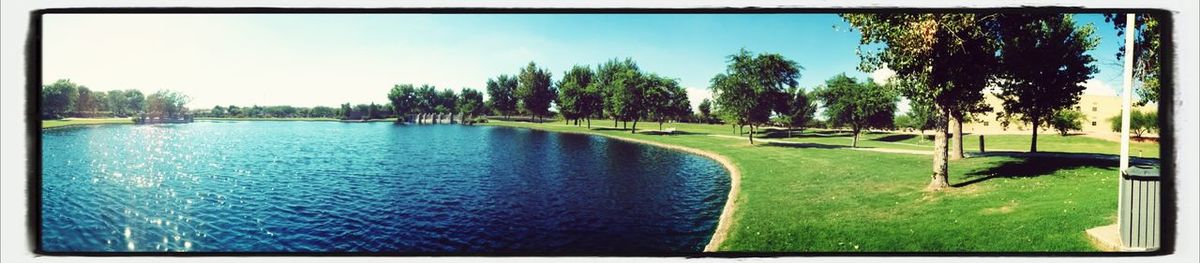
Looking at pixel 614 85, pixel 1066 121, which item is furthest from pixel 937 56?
pixel 614 85

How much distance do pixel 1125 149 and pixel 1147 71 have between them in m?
6.29

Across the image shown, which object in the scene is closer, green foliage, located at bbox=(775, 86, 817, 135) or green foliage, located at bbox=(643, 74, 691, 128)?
green foliage, located at bbox=(775, 86, 817, 135)

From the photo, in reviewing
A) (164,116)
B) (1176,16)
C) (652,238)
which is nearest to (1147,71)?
(1176,16)

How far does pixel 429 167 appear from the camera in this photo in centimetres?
2623

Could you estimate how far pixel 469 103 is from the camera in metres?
50.1

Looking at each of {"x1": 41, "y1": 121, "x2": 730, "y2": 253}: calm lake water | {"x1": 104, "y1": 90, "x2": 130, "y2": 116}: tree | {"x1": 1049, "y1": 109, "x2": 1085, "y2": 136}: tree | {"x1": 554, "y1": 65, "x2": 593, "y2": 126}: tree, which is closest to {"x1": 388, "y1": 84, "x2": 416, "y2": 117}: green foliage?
{"x1": 41, "y1": 121, "x2": 730, "y2": 253}: calm lake water

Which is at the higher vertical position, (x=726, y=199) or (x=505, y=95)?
(x=505, y=95)

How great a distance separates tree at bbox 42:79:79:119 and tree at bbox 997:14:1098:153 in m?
24.9

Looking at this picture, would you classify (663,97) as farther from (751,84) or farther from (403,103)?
(403,103)

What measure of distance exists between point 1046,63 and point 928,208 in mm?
12242

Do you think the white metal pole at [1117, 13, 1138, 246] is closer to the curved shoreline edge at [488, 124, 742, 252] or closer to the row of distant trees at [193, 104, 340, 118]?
the curved shoreline edge at [488, 124, 742, 252]

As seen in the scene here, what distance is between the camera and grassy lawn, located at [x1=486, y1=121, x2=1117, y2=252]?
9289mm

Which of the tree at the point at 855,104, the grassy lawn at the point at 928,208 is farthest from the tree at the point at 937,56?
the tree at the point at 855,104

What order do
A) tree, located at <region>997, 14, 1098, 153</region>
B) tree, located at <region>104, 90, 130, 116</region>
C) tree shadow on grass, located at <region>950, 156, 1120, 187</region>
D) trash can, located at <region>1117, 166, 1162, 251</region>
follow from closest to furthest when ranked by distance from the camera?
trash can, located at <region>1117, 166, 1162, 251</region>
tree, located at <region>104, 90, 130, 116</region>
tree shadow on grass, located at <region>950, 156, 1120, 187</region>
tree, located at <region>997, 14, 1098, 153</region>
